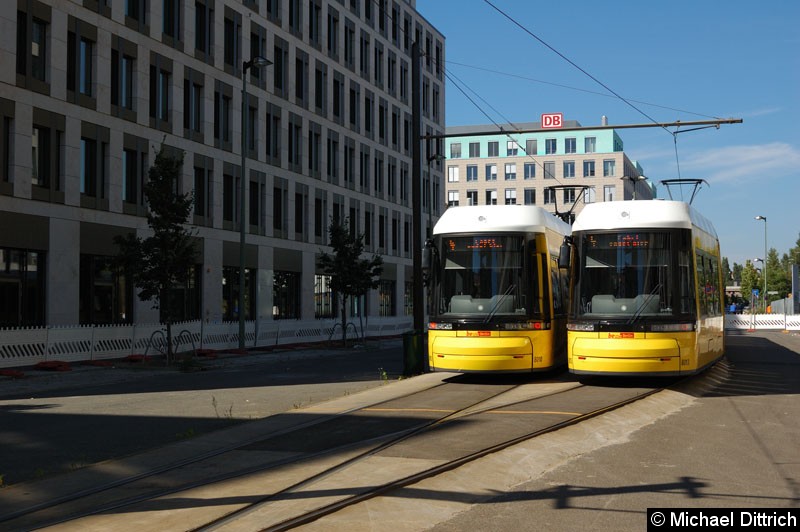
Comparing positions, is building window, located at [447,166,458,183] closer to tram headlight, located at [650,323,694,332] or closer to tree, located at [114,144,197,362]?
tree, located at [114,144,197,362]

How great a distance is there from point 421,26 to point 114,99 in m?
36.8

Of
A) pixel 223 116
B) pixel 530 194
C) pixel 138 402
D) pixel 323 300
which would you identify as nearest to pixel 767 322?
pixel 323 300

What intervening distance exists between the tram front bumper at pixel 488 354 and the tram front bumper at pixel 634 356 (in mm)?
1389

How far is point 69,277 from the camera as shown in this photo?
29406 mm

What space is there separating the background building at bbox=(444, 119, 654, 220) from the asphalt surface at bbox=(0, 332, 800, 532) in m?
81.8

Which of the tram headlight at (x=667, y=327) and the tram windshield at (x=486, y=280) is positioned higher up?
the tram windshield at (x=486, y=280)

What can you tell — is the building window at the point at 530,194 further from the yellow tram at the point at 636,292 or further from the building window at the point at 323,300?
the yellow tram at the point at 636,292

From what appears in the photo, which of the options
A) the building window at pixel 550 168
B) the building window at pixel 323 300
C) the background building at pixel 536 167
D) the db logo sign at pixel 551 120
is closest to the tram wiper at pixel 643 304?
the db logo sign at pixel 551 120

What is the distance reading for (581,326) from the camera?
15.0m

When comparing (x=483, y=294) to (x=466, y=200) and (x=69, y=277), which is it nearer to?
(x=69, y=277)

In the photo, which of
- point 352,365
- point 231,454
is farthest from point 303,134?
point 231,454

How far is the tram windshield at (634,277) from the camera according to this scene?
579 inches

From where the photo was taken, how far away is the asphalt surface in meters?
6.75

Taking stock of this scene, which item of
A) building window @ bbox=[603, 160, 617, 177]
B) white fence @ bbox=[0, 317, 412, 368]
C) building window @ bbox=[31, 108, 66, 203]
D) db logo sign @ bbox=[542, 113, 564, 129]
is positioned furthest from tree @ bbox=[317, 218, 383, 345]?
building window @ bbox=[603, 160, 617, 177]
